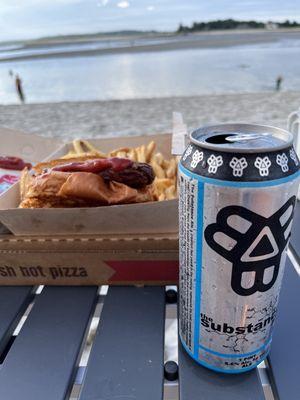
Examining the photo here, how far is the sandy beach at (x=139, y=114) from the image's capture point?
5.98 m

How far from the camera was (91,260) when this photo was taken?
93 cm

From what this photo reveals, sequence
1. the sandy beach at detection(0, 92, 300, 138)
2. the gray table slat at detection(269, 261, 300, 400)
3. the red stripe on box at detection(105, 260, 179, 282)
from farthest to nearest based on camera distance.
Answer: the sandy beach at detection(0, 92, 300, 138)
the red stripe on box at detection(105, 260, 179, 282)
the gray table slat at detection(269, 261, 300, 400)

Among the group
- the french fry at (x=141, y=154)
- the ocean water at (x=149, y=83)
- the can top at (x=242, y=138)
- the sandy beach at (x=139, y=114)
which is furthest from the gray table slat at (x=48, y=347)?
the ocean water at (x=149, y=83)

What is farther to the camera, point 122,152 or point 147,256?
point 122,152

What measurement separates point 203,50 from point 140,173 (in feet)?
128

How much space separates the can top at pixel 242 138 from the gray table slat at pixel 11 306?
0.63 meters

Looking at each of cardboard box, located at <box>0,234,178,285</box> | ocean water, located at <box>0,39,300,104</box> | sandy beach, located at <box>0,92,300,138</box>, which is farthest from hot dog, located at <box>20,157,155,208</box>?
ocean water, located at <box>0,39,300,104</box>

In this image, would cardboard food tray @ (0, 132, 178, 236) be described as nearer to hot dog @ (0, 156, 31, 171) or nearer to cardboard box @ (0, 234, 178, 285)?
cardboard box @ (0, 234, 178, 285)

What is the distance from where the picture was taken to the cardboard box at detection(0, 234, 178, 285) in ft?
2.97

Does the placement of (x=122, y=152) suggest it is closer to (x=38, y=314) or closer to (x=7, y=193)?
(x=7, y=193)

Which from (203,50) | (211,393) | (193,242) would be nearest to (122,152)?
(193,242)

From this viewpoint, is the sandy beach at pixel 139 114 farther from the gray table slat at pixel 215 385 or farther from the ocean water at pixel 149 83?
the gray table slat at pixel 215 385

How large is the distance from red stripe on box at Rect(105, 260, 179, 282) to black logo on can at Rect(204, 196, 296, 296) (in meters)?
0.34

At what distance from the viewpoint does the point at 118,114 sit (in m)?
7.26
